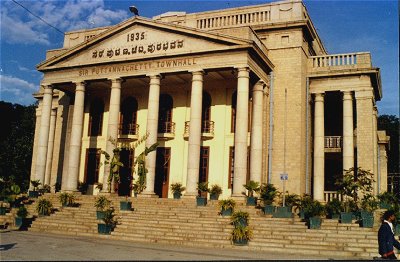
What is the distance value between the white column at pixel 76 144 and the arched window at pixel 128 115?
3295 millimetres

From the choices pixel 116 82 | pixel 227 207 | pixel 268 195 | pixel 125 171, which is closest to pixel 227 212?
pixel 227 207

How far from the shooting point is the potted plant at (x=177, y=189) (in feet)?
74.4

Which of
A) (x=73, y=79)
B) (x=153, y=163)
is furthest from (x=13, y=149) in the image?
(x=153, y=163)

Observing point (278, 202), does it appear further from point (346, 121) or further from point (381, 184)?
point (381, 184)

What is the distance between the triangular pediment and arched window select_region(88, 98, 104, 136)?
4180mm

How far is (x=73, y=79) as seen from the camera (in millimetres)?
24609

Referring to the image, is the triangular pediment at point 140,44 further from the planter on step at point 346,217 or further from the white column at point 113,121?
the planter on step at point 346,217

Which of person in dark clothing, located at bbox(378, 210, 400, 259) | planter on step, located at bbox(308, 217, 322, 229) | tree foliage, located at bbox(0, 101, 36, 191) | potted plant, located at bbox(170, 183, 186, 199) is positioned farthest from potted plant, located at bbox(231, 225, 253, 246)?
tree foliage, located at bbox(0, 101, 36, 191)

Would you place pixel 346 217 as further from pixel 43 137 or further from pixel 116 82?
pixel 43 137

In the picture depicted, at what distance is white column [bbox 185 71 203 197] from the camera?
20.4 metres

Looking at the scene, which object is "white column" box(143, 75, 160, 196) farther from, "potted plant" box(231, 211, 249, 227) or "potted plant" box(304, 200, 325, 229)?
"potted plant" box(304, 200, 325, 229)

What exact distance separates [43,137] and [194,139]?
9.73 metres

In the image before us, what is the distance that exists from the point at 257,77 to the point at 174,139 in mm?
6492

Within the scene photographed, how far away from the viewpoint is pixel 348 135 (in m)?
22.8
